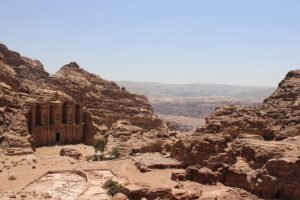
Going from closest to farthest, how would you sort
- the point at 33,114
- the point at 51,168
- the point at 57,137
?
the point at 51,168 → the point at 33,114 → the point at 57,137

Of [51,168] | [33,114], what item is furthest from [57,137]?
[51,168]

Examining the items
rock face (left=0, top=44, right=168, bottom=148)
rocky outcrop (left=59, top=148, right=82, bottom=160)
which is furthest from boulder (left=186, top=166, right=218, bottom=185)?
rock face (left=0, top=44, right=168, bottom=148)

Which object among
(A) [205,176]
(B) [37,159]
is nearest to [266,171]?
(A) [205,176]

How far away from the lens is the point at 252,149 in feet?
120

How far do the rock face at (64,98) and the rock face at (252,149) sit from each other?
1775cm

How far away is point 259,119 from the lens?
44.6 metres

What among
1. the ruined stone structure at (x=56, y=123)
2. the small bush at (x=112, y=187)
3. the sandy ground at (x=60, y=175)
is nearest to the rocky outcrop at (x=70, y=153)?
the sandy ground at (x=60, y=175)

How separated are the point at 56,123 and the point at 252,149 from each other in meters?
29.0

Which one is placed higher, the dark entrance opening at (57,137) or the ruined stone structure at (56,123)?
the ruined stone structure at (56,123)

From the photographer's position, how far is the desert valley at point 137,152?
32.7 m

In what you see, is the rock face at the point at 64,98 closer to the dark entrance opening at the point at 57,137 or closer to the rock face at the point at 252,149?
the dark entrance opening at the point at 57,137

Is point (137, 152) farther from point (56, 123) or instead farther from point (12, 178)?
point (12, 178)

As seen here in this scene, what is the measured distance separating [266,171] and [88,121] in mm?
35034

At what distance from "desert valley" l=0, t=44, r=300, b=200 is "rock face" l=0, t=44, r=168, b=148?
0.18 meters
